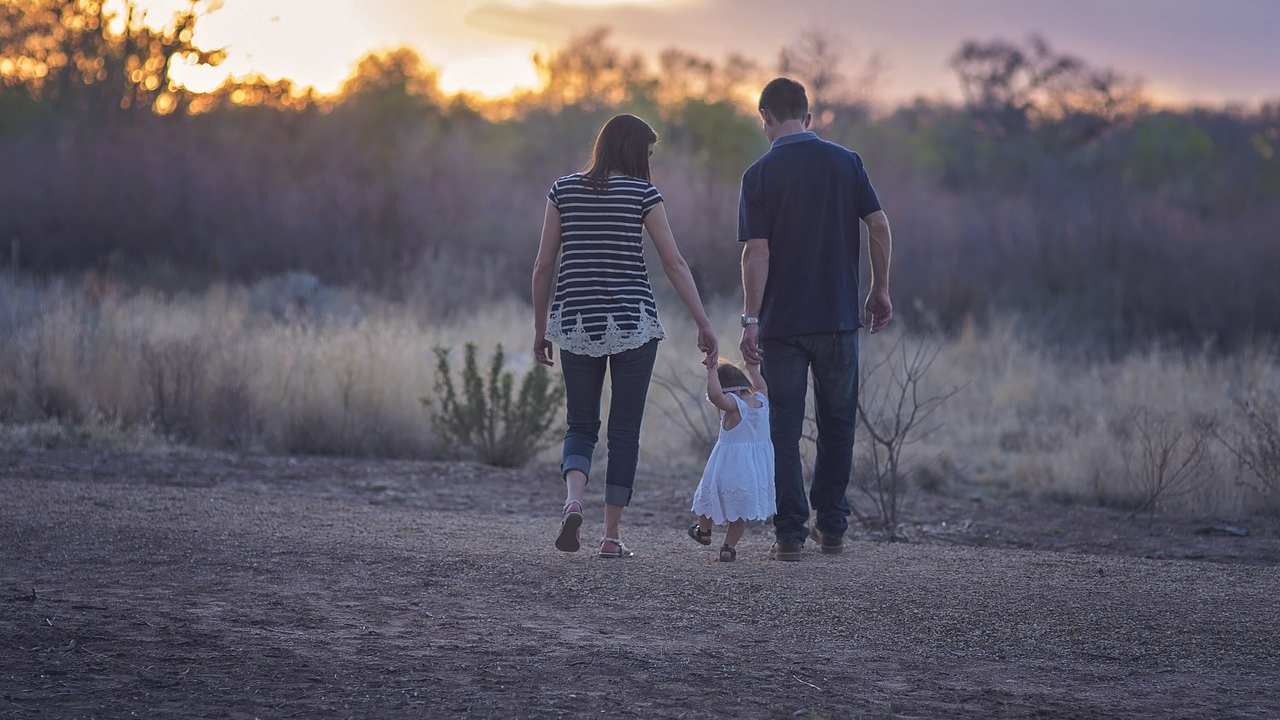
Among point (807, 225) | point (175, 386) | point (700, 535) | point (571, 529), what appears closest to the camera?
point (571, 529)

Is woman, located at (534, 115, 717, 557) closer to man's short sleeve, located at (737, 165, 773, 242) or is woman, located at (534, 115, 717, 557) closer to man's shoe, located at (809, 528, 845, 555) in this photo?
man's short sleeve, located at (737, 165, 773, 242)

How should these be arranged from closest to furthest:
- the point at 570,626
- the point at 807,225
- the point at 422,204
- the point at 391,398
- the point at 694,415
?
the point at 570,626 → the point at 807,225 → the point at 391,398 → the point at 694,415 → the point at 422,204

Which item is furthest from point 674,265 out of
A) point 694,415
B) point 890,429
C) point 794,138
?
point 694,415

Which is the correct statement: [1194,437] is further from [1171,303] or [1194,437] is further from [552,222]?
[1171,303]

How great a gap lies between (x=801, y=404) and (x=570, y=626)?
1.69m

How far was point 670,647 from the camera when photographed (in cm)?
471

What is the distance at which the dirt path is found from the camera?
4.18m

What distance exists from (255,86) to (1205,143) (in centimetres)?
2881

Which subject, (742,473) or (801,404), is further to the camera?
(801,404)

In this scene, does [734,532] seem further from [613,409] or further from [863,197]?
[863,197]

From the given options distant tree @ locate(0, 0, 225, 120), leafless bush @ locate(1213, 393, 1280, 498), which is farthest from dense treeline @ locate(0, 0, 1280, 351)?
leafless bush @ locate(1213, 393, 1280, 498)

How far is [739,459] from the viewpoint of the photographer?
19.9 ft

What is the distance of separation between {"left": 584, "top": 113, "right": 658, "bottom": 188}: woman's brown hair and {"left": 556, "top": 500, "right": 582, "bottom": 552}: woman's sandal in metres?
1.32

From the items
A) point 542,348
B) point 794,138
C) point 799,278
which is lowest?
point 542,348
